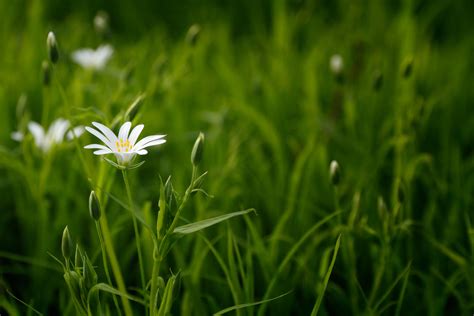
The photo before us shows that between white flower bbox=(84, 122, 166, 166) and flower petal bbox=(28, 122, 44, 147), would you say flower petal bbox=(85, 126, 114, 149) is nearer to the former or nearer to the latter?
white flower bbox=(84, 122, 166, 166)

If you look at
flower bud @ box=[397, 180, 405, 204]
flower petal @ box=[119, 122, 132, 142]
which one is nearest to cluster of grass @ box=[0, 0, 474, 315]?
flower bud @ box=[397, 180, 405, 204]

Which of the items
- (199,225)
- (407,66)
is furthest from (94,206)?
(407,66)

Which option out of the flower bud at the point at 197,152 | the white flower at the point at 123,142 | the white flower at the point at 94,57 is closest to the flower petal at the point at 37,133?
the white flower at the point at 94,57

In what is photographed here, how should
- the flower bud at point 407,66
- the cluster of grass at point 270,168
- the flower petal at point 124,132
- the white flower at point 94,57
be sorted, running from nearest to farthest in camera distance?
the flower petal at point 124,132 → the cluster of grass at point 270,168 → the flower bud at point 407,66 → the white flower at point 94,57

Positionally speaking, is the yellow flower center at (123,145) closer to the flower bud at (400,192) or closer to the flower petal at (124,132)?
the flower petal at (124,132)

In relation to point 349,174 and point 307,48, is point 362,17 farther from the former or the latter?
point 349,174

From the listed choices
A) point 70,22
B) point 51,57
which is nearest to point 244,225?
point 51,57
